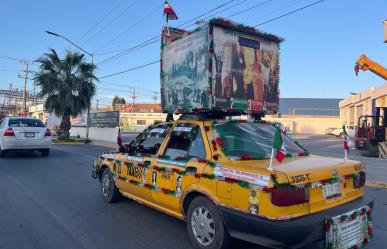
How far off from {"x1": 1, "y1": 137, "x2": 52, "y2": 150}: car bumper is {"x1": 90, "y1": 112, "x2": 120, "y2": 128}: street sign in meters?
12.8

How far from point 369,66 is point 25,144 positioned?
65.0 feet

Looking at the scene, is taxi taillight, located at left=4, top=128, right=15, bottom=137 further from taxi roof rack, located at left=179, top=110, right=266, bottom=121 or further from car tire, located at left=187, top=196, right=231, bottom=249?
car tire, located at left=187, top=196, right=231, bottom=249

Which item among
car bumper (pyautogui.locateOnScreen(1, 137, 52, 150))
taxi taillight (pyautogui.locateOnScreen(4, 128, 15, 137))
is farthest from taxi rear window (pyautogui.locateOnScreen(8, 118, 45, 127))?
car bumper (pyautogui.locateOnScreen(1, 137, 52, 150))

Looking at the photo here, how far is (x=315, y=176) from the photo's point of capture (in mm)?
3947

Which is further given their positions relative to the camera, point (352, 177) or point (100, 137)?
point (100, 137)

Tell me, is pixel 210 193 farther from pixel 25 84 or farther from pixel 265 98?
pixel 25 84

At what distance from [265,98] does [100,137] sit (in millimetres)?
24968

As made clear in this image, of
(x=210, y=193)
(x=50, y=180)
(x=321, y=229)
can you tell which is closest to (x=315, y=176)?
(x=321, y=229)

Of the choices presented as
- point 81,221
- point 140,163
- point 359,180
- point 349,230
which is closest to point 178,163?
point 140,163

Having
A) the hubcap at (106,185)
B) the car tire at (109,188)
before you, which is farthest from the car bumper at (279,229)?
the hubcap at (106,185)

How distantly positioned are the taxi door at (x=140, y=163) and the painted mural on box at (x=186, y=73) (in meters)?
0.68

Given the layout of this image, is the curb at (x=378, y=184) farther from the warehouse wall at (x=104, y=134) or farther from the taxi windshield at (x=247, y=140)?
the warehouse wall at (x=104, y=134)

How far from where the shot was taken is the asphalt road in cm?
482

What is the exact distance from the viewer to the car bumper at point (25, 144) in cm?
1420
